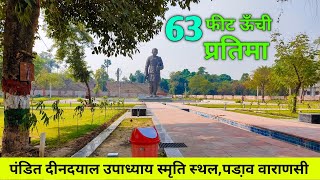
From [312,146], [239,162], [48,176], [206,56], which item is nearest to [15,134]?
[48,176]

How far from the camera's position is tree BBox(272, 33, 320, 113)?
22.2 m

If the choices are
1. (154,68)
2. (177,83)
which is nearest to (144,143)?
(154,68)

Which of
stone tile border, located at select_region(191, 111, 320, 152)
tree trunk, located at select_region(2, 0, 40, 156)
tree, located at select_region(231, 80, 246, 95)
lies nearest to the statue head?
stone tile border, located at select_region(191, 111, 320, 152)

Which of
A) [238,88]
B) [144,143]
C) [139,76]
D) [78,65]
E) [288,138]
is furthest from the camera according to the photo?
[139,76]

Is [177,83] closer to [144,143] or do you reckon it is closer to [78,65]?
[78,65]

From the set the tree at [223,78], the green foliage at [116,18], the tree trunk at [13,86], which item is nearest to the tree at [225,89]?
the tree at [223,78]

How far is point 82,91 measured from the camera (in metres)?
87.7

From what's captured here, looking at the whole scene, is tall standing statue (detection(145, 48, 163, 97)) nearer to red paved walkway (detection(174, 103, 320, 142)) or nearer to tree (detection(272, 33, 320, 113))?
tree (detection(272, 33, 320, 113))

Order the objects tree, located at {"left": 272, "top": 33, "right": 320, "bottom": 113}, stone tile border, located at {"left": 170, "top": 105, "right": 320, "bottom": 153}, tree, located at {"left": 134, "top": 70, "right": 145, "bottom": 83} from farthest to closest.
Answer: tree, located at {"left": 134, "top": 70, "right": 145, "bottom": 83} → tree, located at {"left": 272, "top": 33, "right": 320, "bottom": 113} → stone tile border, located at {"left": 170, "top": 105, "right": 320, "bottom": 153}

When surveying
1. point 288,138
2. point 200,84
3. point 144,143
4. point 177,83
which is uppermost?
point 177,83

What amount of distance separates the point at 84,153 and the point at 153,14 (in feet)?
17.7

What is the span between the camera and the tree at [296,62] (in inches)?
873

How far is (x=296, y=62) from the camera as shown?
22203mm

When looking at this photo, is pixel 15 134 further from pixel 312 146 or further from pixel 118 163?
pixel 312 146
